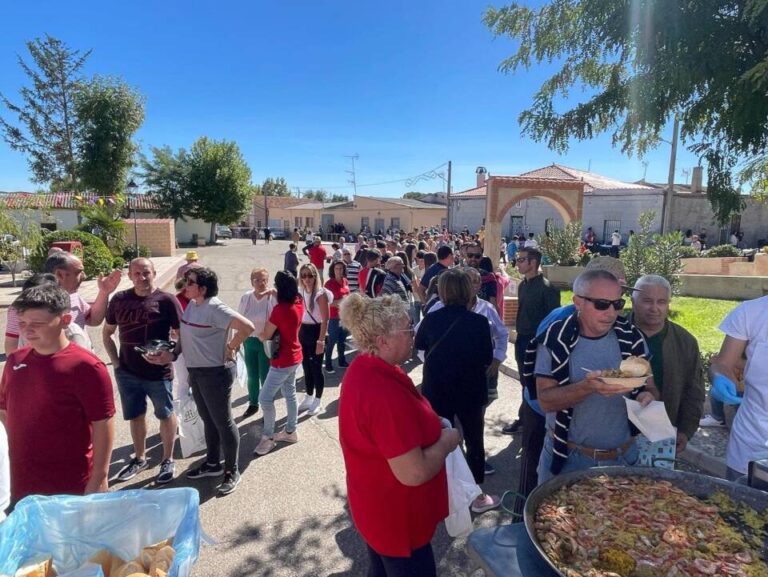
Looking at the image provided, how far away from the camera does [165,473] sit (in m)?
3.75

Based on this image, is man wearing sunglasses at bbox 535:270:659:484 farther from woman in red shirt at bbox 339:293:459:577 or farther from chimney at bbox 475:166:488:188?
chimney at bbox 475:166:488:188

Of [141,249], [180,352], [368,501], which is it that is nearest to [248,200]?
[141,249]

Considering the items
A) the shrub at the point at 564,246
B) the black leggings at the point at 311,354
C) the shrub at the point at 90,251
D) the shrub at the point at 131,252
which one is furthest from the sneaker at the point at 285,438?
the shrub at the point at 131,252

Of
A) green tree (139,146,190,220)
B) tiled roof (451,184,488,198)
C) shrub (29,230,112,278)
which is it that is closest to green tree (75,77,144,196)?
green tree (139,146,190,220)

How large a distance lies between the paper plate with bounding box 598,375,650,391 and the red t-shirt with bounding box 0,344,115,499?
2.31 m

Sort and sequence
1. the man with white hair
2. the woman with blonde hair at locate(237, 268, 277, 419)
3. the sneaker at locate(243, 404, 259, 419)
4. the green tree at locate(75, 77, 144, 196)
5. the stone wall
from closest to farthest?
the man with white hair, the woman with blonde hair at locate(237, 268, 277, 419), the sneaker at locate(243, 404, 259, 419), the stone wall, the green tree at locate(75, 77, 144, 196)

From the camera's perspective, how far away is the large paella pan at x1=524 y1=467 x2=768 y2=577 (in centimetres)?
146

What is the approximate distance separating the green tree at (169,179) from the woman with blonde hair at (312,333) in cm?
3237

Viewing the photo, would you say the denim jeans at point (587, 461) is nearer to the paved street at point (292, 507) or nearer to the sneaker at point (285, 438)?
the paved street at point (292, 507)

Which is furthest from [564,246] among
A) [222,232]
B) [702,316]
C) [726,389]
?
[222,232]

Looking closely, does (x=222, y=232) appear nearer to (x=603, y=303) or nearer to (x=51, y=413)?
(x=51, y=413)

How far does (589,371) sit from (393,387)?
40.8 inches

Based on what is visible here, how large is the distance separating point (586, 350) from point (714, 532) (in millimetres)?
879

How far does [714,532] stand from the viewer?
1610mm
